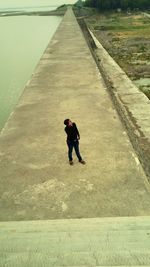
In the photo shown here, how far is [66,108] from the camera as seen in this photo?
42.0 ft

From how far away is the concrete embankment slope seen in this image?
6.89 meters

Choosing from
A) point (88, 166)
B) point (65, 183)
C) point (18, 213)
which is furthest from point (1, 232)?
point (88, 166)

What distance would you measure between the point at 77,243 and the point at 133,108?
399 inches

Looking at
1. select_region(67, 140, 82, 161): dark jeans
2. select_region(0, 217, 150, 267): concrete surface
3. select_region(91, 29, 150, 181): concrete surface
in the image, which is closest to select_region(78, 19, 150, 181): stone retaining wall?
select_region(91, 29, 150, 181): concrete surface

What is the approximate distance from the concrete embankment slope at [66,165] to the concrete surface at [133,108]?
717 mm

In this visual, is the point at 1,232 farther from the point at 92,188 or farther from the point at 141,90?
the point at 141,90

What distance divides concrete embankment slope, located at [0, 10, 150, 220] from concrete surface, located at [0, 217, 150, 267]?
1.36ft

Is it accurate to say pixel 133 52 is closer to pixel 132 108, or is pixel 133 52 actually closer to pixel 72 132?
pixel 132 108

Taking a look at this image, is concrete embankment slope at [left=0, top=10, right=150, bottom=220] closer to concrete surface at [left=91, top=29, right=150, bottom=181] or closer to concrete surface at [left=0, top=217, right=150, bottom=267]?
concrete surface at [left=0, top=217, right=150, bottom=267]

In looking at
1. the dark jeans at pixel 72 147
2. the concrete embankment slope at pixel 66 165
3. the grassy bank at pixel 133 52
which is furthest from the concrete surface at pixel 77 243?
the grassy bank at pixel 133 52

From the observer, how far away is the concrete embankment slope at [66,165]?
6887 millimetres

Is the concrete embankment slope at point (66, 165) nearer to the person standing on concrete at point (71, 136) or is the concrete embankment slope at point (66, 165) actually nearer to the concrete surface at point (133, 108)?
the person standing on concrete at point (71, 136)

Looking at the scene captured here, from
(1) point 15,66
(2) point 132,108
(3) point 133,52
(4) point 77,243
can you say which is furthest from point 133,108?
(1) point 15,66

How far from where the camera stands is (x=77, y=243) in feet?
18.7
